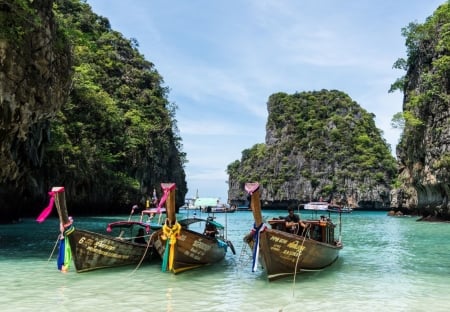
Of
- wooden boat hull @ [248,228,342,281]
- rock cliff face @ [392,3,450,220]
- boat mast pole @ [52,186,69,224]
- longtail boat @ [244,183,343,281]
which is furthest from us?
rock cliff face @ [392,3,450,220]

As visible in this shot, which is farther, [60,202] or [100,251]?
[100,251]

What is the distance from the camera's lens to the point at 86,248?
1148 centimetres

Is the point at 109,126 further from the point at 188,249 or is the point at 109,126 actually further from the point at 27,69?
the point at 188,249

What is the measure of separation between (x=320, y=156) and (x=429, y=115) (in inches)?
2312

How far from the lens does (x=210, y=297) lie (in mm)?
9266

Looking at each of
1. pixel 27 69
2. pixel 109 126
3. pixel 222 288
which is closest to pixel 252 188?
pixel 222 288

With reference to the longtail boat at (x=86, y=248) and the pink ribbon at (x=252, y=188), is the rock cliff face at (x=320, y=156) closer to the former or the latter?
the longtail boat at (x=86, y=248)

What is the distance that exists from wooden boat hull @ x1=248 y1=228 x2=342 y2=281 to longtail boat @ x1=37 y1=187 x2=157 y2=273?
372 centimetres

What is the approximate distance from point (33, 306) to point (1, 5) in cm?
1085

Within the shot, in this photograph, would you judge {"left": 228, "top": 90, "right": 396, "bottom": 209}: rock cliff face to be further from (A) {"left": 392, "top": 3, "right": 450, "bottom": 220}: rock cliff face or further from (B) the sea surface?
(B) the sea surface

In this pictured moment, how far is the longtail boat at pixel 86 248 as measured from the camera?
35.9 ft

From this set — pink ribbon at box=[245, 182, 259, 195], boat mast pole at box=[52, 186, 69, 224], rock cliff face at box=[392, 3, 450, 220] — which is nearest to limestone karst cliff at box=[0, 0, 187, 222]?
boat mast pole at box=[52, 186, 69, 224]

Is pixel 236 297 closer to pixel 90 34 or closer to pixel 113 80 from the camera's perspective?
pixel 113 80

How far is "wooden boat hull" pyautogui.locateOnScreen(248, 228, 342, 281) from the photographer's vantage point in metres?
10.3
